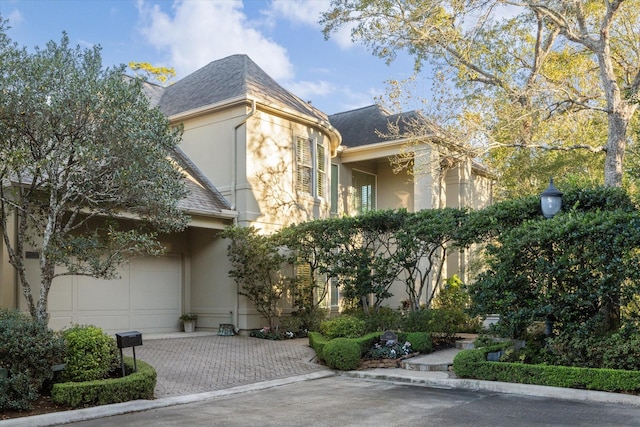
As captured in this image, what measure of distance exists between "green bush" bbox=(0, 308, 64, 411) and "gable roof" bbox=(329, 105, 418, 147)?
1357 cm

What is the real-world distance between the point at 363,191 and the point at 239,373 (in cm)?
1166

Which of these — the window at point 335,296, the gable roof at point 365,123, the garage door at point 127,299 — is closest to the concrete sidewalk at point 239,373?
the garage door at point 127,299

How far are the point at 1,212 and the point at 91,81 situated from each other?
261 centimetres

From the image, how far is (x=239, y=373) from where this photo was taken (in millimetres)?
10258

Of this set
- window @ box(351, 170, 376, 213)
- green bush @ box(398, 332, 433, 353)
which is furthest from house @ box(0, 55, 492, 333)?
green bush @ box(398, 332, 433, 353)

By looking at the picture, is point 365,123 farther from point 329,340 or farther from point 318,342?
point 318,342

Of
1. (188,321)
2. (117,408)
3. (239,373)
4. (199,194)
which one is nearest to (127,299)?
(188,321)

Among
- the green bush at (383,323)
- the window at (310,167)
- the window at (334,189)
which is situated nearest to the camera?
the green bush at (383,323)

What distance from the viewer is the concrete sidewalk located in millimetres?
7754

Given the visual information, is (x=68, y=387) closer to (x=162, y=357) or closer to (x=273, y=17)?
(x=162, y=357)

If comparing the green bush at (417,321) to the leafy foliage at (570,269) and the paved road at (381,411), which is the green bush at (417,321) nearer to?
the leafy foliage at (570,269)

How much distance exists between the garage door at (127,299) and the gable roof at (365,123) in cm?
810

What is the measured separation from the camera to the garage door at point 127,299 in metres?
12.5

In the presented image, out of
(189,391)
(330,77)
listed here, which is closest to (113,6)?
(330,77)
